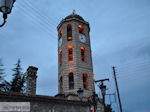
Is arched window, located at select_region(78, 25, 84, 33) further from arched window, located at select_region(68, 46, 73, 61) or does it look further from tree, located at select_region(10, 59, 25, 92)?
tree, located at select_region(10, 59, 25, 92)

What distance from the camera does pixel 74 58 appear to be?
22.6m

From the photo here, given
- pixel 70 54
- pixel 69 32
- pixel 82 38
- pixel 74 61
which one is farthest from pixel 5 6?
pixel 69 32

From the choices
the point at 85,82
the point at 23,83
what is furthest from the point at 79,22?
the point at 23,83

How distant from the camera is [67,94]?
20484 mm

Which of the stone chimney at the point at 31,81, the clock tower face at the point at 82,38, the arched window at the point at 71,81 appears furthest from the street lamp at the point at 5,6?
the clock tower face at the point at 82,38

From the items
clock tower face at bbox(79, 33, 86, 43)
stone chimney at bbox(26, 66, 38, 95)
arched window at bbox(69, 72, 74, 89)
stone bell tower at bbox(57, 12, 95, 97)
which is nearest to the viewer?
stone chimney at bbox(26, 66, 38, 95)

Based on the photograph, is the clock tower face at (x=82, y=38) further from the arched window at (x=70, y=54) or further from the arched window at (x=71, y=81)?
the arched window at (x=71, y=81)

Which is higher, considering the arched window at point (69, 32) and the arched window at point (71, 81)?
the arched window at point (69, 32)

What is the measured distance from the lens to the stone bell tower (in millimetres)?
21703

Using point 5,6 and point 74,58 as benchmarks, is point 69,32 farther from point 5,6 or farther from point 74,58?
point 5,6

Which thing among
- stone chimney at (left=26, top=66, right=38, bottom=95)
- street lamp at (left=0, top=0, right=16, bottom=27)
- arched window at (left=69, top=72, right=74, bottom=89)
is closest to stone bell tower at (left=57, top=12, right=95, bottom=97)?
Result: arched window at (left=69, top=72, right=74, bottom=89)

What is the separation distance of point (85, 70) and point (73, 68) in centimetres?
182

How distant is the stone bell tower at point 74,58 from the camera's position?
21.7 metres

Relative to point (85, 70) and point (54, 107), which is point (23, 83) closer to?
point (85, 70)
